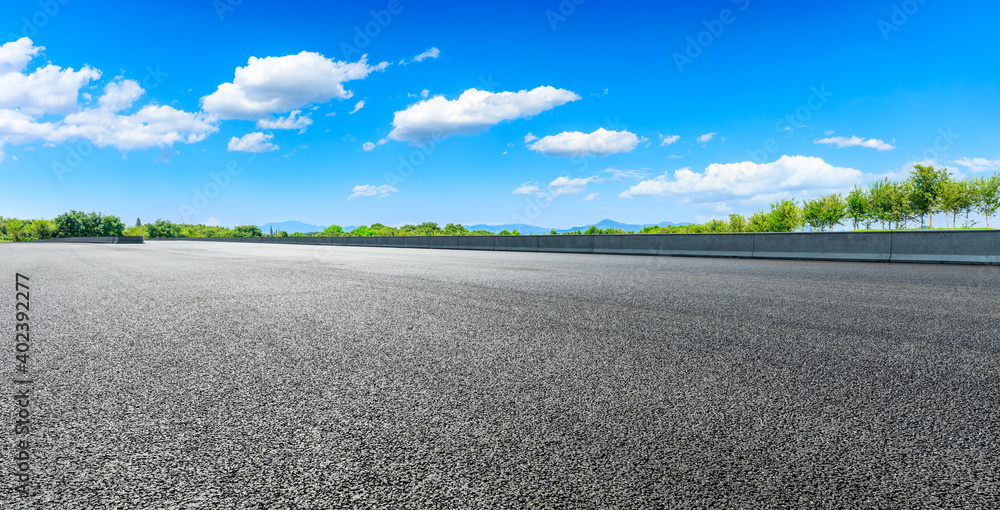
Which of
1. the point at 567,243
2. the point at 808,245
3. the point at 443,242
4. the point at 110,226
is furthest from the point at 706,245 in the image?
the point at 110,226

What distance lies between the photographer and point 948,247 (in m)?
13.3

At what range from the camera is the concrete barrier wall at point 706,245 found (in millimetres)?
16969

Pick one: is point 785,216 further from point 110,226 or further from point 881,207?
point 110,226

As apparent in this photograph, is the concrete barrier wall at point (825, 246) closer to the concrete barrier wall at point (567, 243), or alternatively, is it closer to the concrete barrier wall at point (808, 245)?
the concrete barrier wall at point (808, 245)

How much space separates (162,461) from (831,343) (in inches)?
179

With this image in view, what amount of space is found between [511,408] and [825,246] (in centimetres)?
1554

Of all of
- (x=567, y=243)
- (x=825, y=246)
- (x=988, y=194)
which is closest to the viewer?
(x=825, y=246)

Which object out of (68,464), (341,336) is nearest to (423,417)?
(68,464)

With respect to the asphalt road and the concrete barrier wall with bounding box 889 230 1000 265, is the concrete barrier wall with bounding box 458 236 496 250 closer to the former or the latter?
the concrete barrier wall with bounding box 889 230 1000 265

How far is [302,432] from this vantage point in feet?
8.13

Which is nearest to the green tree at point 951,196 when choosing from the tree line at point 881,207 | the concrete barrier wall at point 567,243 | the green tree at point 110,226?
the tree line at point 881,207

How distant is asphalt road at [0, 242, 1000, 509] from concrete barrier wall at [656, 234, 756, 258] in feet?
36.8

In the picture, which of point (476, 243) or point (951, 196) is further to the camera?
point (951, 196)

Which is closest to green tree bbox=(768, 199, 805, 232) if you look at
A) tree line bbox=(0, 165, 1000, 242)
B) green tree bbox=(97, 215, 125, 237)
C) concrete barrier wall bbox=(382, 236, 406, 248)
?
tree line bbox=(0, 165, 1000, 242)
